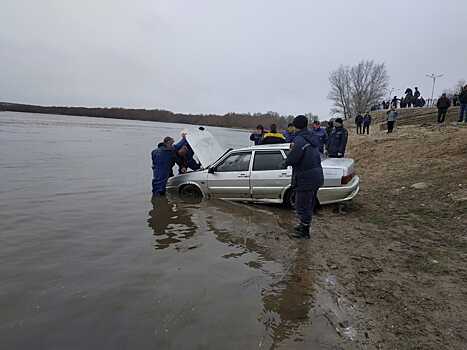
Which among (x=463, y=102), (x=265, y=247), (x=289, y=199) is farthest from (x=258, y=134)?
(x=463, y=102)

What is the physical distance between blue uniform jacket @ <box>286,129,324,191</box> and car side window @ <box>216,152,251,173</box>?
2.32 meters

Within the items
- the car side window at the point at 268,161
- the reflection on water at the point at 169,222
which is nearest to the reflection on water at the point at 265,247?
the reflection on water at the point at 169,222

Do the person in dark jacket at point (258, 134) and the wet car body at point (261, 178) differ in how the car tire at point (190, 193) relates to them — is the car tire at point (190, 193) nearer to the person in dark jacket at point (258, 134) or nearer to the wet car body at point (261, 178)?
the wet car body at point (261, 178)

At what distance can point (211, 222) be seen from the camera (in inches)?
246

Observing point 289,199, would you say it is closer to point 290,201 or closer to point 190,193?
point 290,201

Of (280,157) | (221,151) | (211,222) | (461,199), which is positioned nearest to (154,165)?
(221,151)

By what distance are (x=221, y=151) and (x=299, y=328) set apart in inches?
267

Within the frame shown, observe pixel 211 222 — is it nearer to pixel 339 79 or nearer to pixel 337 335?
pixel 337 335

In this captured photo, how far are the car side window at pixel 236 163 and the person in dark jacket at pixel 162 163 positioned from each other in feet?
4.91

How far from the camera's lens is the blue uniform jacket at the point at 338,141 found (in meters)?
10.2

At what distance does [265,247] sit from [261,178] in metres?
2.39

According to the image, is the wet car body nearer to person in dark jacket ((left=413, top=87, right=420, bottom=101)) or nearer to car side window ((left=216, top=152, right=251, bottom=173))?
car side window ((left=216, top=152, right=251, bottom=173))

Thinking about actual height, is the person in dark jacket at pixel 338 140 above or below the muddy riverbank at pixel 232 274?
above

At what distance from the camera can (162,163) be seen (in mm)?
8133
